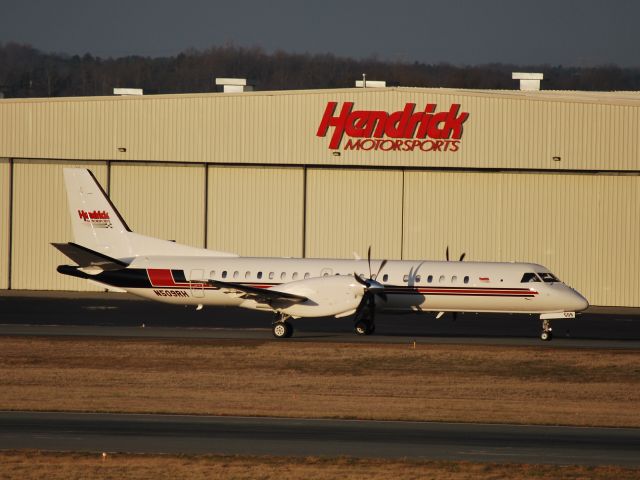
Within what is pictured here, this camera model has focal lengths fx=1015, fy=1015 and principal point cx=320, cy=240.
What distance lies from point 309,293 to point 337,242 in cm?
1820

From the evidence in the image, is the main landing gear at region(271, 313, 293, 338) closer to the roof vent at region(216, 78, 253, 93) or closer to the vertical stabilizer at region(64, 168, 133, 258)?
the vertical stabilizer at region(64, 168, 133, 258)

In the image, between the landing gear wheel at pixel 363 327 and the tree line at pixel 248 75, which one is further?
the tree line at pixel 248 75

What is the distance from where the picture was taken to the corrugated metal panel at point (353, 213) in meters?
50.5

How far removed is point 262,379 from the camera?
2627cm

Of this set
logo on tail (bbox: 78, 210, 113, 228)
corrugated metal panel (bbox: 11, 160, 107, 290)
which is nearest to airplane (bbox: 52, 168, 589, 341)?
logo on tail (bbox: 78, 210, 113, 228)

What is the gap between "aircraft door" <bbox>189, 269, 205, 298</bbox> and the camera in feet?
116

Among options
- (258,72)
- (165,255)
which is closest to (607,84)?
(258,72)

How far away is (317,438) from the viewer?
60.6 feet

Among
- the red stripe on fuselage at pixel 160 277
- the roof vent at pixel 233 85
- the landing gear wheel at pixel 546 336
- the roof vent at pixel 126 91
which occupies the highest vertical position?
Result: the roof vent at pixel 233 85

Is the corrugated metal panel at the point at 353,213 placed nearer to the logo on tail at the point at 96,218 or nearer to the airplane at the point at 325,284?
the airplane at the point at 325,284

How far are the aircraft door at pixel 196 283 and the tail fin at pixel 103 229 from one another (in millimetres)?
1463

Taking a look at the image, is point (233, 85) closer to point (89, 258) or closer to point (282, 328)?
point (89, 258)

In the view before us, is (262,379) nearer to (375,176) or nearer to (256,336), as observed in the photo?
(256,336)

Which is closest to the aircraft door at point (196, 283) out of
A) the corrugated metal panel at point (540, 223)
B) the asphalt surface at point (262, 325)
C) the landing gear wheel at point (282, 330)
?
the asphalt surface at point (262, 325)
